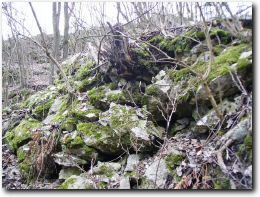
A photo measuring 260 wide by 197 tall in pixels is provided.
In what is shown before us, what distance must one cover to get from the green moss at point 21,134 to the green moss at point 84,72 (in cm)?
61

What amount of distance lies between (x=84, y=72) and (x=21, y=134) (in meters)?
0.87

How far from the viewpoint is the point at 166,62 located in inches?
112

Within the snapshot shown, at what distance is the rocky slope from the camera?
2152 millimetres

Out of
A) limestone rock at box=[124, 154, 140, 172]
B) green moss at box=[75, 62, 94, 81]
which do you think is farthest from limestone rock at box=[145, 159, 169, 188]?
green moss at box=[75, 62, 94, 81]

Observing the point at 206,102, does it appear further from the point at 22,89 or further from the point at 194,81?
the point at 22,89

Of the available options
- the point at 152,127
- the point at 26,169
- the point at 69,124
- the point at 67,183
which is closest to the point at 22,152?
the point at 26,169

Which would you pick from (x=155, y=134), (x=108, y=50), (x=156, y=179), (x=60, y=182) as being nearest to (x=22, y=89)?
(x=108, y=50)

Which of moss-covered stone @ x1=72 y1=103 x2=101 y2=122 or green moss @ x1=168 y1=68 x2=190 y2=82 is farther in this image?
moss-covered stone @ x1=72 y1=103 x2=101 y2=122

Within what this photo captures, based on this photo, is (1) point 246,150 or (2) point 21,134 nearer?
(1) point 246,150

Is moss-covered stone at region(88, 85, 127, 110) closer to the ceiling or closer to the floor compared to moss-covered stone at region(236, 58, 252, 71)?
closer to the floor

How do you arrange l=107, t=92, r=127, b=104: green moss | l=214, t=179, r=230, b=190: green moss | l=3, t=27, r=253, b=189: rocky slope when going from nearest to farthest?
1. l=214, t=179, r=230, b=190: green moss
2. l=3, t=27, r=253, b=189: rocky slope
3. l=107, t=92, r=127, b=104: green moss

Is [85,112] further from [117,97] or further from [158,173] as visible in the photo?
[158,173]

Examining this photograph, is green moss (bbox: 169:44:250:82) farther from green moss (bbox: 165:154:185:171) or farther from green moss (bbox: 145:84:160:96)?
green moss (bbox: 165:154:185:171)

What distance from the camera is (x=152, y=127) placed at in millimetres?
2562
